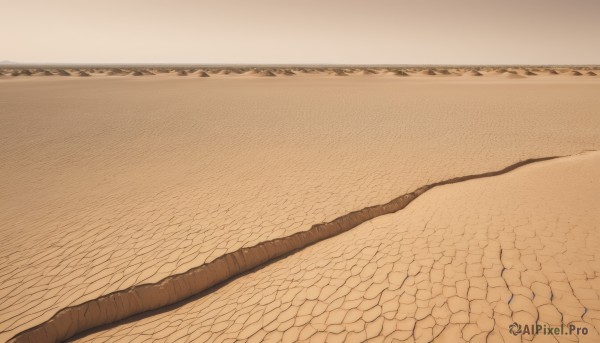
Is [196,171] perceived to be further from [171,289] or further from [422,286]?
[422,286]

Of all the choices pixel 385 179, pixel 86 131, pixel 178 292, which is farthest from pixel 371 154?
pixel 86 131

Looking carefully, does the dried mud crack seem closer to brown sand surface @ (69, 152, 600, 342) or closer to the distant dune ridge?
brown sand surface @ (69, 152, 600, 342)

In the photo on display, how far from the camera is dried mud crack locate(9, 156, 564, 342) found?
4121 millimetres

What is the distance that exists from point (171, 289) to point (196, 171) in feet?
15.4

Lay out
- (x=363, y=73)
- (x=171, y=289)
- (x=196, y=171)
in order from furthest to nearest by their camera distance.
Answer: (x=363, y=73) < (x=196, y=171) < (x=171, y=289)

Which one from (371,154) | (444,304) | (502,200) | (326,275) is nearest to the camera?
(444,304)

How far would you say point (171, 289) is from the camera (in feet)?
15.3

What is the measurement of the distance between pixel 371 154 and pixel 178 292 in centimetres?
724

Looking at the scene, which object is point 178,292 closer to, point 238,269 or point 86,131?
point 238,269

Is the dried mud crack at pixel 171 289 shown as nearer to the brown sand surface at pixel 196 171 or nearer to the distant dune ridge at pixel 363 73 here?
the brown sand surface at pixel 196 171

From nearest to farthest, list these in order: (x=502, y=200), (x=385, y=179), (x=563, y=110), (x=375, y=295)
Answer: (x=375, y=295) < (x=502, y=200) < (x=385, y=179) < (x=563, y=110)

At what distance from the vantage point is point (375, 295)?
400 cm

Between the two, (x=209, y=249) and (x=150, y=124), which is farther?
(x=150, y=124)

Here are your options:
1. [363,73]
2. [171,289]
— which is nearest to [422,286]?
[171,289]
